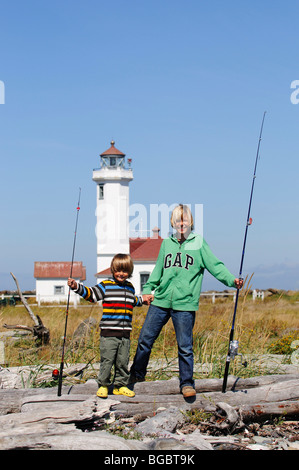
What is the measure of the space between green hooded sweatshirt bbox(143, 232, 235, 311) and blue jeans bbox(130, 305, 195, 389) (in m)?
0.09

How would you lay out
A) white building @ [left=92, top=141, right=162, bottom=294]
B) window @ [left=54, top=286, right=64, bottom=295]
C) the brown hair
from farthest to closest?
1. window @ [left=54, top=286, right=64, bottom=295]
2. white building @ [left=92, top=141, right=162, bottom=294]
3. the brown hair

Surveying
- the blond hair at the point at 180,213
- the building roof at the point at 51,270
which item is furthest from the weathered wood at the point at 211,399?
the building roof at the point at 51,270

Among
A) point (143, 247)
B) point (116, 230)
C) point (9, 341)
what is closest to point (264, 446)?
point (9, 341)

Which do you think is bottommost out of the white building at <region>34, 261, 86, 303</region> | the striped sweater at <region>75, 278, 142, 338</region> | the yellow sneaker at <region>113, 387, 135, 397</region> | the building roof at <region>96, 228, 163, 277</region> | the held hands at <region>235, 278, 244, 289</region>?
the white building at <region>34, 261, 86, 303</region>

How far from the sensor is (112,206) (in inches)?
1522

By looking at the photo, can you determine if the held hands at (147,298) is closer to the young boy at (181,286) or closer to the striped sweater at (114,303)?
the young boy at (181,286)

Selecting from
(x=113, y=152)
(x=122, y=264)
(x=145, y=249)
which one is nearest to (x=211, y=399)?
(x=122, y=264)

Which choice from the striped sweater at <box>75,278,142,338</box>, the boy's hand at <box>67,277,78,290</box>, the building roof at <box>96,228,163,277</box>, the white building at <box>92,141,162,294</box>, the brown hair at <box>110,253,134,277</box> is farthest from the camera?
the building roof at <box>96,228,163,277</box>

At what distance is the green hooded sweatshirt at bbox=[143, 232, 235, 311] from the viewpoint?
590 centimetres

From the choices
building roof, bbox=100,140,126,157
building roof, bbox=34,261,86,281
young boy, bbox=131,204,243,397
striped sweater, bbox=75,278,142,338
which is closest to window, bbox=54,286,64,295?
building roof, bbox=34,261,86,281

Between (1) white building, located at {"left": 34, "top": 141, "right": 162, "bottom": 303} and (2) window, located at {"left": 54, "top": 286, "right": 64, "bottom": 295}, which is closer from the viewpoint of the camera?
(1) white building, located at {"left": 34, "top": 141, "right": 162, "bottom": 303}

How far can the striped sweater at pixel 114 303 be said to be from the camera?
5730 millimetres

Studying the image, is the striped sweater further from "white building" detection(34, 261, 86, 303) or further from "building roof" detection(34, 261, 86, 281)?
"white building" detection(34, 261, 86, 303)
